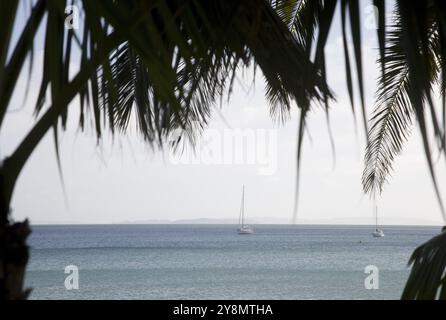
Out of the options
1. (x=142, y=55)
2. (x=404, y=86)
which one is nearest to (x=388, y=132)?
(x=404, y=86)

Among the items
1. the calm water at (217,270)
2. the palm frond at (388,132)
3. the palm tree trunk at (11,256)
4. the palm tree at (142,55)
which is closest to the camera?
the palm tree at (142,55)

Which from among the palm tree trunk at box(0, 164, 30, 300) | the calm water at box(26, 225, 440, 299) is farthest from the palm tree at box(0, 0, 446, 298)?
the calm water at box(26, 225, 440, 299)

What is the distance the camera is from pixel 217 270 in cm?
Answer: 4156

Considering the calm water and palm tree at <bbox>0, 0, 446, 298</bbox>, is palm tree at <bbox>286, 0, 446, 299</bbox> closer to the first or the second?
palm tree at <bbox>0, 0, 446, 298</bbox>

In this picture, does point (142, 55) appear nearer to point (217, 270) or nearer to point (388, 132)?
point (388, 132)

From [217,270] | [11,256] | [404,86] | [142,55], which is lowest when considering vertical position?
[217,270]

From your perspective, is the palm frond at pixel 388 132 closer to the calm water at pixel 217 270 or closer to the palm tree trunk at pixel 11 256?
the palm tree trunk at pixel 11 256

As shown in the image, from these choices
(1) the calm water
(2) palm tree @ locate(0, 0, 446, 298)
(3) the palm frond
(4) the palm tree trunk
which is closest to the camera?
(2) palm tree @ locate(0, 0, 446, 298)

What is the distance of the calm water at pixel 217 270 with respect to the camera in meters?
31.7

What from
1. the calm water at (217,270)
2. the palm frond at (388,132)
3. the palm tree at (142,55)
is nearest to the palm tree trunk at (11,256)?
the palm tree at (142,55)

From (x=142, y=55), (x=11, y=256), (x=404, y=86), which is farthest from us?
(x=404, y=86)

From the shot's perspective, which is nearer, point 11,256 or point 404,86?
point 11,256

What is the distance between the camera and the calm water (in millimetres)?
31656
